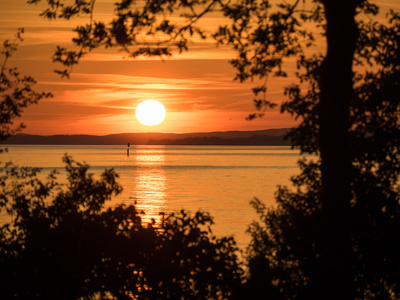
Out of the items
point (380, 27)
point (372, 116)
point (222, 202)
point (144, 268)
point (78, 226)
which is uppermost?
point (222, 202)

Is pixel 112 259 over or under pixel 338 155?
under

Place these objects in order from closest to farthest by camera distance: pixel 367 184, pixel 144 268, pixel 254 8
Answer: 1. pixel 254 8
2. pixel 144 268
3. pixel 367 184

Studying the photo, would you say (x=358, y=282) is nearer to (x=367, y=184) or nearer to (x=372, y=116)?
(x=367, y=184)

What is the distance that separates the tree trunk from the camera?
35.9 ft

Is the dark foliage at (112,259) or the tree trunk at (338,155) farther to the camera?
the dark foliage at (112,259)

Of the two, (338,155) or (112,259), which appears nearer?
(338,155)

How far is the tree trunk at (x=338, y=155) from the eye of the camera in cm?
1095

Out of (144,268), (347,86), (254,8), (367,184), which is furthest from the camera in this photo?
(367,184)

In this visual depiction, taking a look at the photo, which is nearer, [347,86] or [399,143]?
[347,86]

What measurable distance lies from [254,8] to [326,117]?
3.25 m

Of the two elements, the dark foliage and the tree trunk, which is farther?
the dark foliage

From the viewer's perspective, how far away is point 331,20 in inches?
440

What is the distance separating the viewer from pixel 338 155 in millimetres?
11008

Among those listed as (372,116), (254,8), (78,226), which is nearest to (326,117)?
(254,8)
